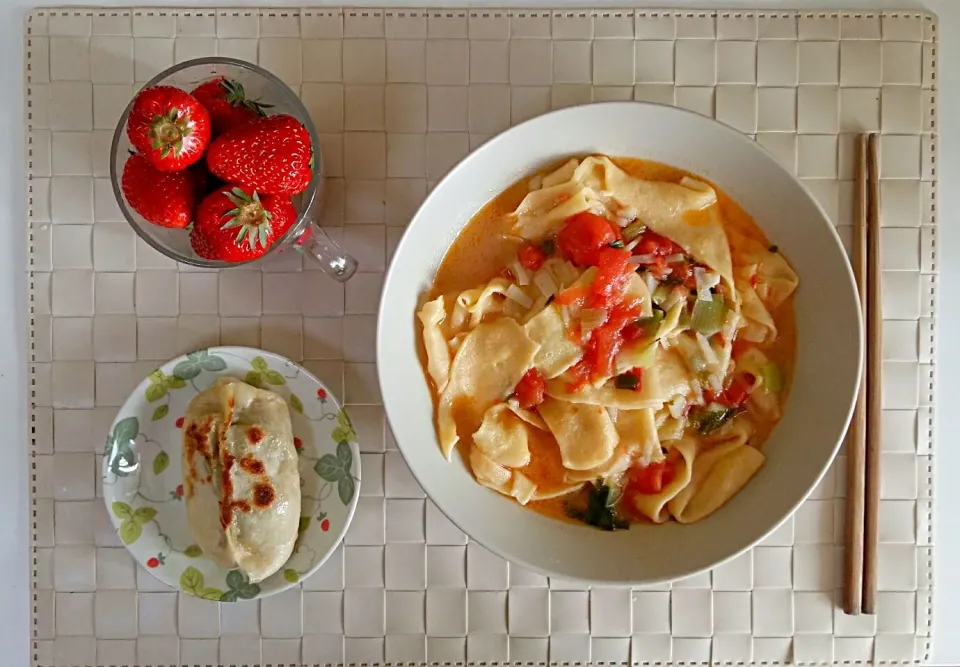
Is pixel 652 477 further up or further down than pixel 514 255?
further down

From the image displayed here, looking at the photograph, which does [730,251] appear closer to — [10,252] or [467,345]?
[467,345]

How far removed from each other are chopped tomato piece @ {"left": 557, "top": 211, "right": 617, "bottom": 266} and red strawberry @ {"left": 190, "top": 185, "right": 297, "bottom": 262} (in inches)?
38.5

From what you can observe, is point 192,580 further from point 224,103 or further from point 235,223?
point 224,103

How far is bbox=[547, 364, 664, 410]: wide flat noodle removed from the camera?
2564 mm

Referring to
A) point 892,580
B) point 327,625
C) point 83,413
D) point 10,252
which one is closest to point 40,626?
point 83,413

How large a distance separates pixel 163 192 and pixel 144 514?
1.24 meters

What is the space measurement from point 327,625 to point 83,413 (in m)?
1.26

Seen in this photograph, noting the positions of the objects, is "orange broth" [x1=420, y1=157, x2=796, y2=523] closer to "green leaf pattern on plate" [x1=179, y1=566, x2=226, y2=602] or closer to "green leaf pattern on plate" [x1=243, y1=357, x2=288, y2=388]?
"green leaf pattern on plate" [x1=243, y1=357, x2=288, y2=388]

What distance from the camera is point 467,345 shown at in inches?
103

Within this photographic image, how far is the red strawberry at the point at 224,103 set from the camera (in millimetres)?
2430

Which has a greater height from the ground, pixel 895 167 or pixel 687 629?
pixel 895 167

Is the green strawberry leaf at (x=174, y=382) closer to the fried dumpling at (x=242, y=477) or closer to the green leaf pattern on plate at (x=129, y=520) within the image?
the fried dumpling at (x=242, y=477)

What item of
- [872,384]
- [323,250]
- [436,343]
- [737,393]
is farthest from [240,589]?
[872,384]

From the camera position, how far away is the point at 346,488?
274 centimetres
